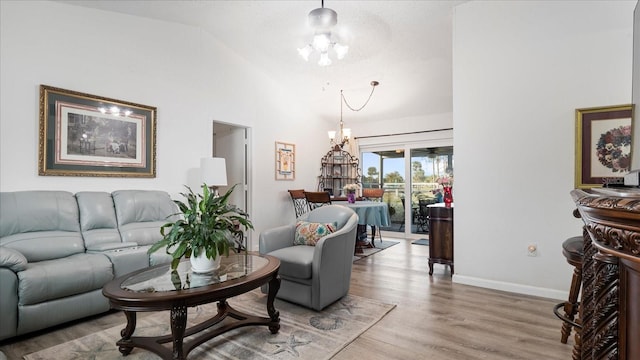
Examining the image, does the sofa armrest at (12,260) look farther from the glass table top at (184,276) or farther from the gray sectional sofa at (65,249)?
the glass table top at (184,276)

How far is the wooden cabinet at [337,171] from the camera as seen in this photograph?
6.73 m

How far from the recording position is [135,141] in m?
3.80

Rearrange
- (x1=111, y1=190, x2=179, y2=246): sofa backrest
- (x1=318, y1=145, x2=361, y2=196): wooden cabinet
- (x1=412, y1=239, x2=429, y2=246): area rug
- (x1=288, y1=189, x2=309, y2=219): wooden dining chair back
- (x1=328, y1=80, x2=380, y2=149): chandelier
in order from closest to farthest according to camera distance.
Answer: (x1=111, y1=190, x2=179, y2=246): sofa backrest → (x1=328, y1=80, x2=380, y2=149): chandelier → (x1=412, y1=239, x2=429, y2=246): area rug → (x1=288, y1=189, x2=309, y2=219): wooden dining chair back → (x1=318, y1=145, x2=361, y2=196): wooden cabinet

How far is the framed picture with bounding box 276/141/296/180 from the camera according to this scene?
5707 millimetres

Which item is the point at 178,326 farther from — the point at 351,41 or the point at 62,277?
the point at 351,41

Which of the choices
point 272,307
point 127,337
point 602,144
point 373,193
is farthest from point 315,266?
point 373,193

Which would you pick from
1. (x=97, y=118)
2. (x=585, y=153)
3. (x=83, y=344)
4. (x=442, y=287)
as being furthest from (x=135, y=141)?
(x=585, y=153)

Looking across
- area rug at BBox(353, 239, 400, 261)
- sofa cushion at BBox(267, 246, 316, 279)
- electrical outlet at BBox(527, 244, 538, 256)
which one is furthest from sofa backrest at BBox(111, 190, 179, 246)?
electrical outlet at BBox(527, 244, 538, 256)

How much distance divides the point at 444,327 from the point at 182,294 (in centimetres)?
190

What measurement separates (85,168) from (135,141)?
0.61 meters

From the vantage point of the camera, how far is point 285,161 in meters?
5.86

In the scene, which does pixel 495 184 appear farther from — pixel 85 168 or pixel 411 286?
pixel 85 168

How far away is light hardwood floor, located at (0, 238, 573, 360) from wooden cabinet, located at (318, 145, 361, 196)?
3373mm

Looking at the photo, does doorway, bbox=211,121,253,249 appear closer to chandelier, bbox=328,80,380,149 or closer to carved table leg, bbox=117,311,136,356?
chandelier, bbox=328,80,380,149
